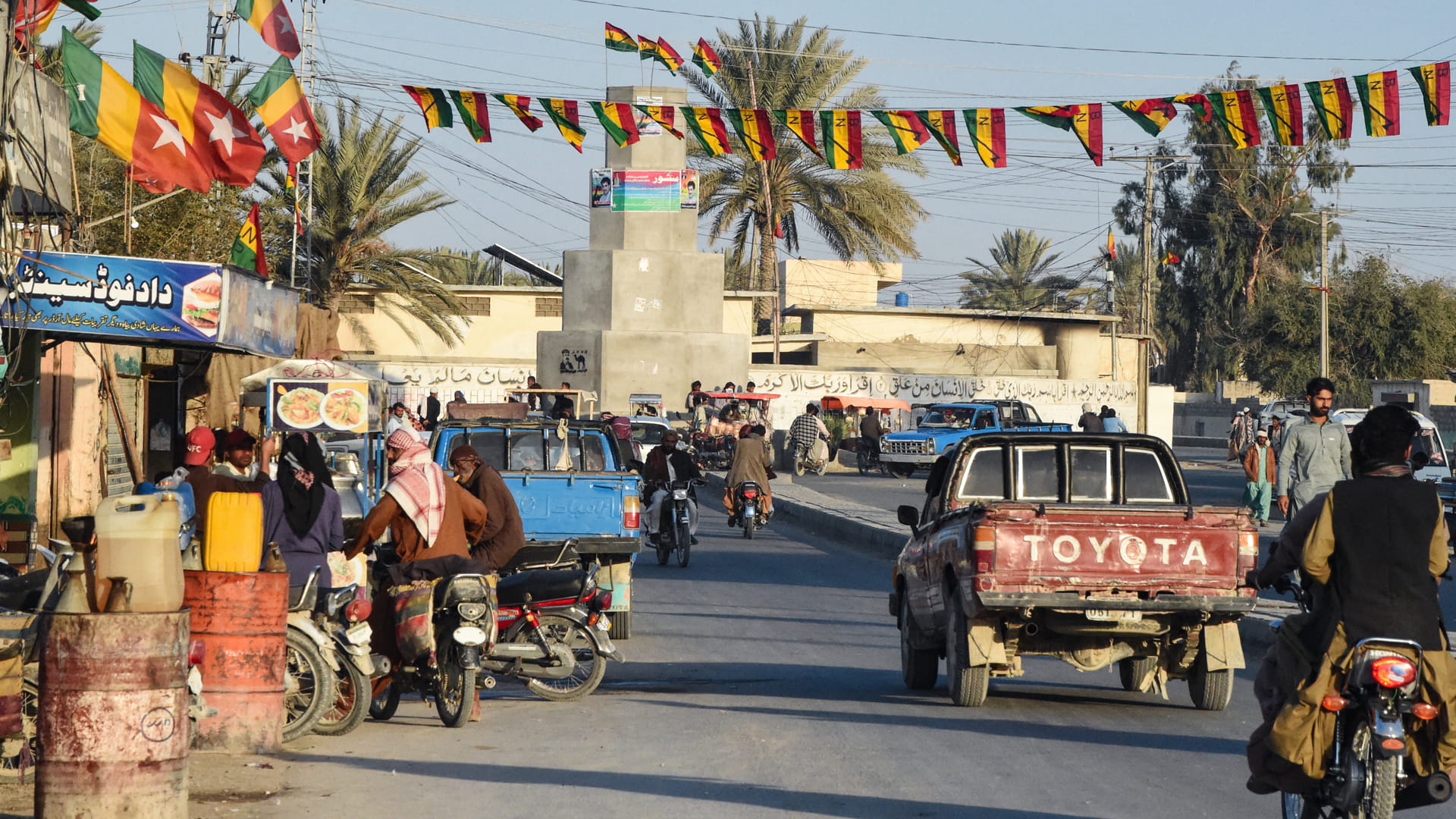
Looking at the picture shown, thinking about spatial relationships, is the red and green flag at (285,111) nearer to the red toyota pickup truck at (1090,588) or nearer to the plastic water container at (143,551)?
the red toyota pickup truck at (1090,588)

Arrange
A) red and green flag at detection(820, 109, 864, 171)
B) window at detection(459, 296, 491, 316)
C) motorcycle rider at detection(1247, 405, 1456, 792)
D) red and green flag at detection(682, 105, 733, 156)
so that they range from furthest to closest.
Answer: window at detection(459, 296, 491, 316) < red and green flag at detection(682, 105, 733, 156) < red and green flag at detection(820, 109, 864, 171) < motorcycle rider at detection(1247, 405, 1456, 792)

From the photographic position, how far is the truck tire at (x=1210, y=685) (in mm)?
9805

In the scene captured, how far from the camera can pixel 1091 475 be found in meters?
10.8

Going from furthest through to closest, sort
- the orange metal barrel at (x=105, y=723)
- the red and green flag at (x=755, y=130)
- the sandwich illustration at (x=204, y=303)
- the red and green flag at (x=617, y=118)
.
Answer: the red and green flag at (x=617, y=118) → the red and green flag at (x=755, y=130) → the sandwich illustration at (x=204, y=303) → the orange metal barrel at (x=105, y=723)

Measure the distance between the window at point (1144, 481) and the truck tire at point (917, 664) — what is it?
1632 millimetres

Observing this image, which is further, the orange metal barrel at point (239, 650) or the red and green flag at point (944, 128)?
the red and green flag at point (944, 128)

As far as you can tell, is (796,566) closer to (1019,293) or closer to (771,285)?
(771,285)

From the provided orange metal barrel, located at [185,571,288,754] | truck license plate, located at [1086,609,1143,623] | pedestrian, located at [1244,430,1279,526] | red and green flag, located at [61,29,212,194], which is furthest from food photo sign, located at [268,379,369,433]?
pedestrian, located at [1244,430,1279,526]

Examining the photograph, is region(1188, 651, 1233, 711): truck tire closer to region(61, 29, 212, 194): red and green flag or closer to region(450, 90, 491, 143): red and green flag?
region(61, 29, 212, 194): red and green flag

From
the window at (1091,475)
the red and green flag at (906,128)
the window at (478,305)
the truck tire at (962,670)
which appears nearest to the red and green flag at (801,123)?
the red and green flag at (906,128)

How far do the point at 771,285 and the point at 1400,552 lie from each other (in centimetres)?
5348

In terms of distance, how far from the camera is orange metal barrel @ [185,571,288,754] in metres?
8.10

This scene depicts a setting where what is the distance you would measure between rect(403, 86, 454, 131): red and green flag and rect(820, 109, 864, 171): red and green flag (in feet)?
16.9

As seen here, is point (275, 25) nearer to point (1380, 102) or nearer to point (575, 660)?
point (575, 660)
